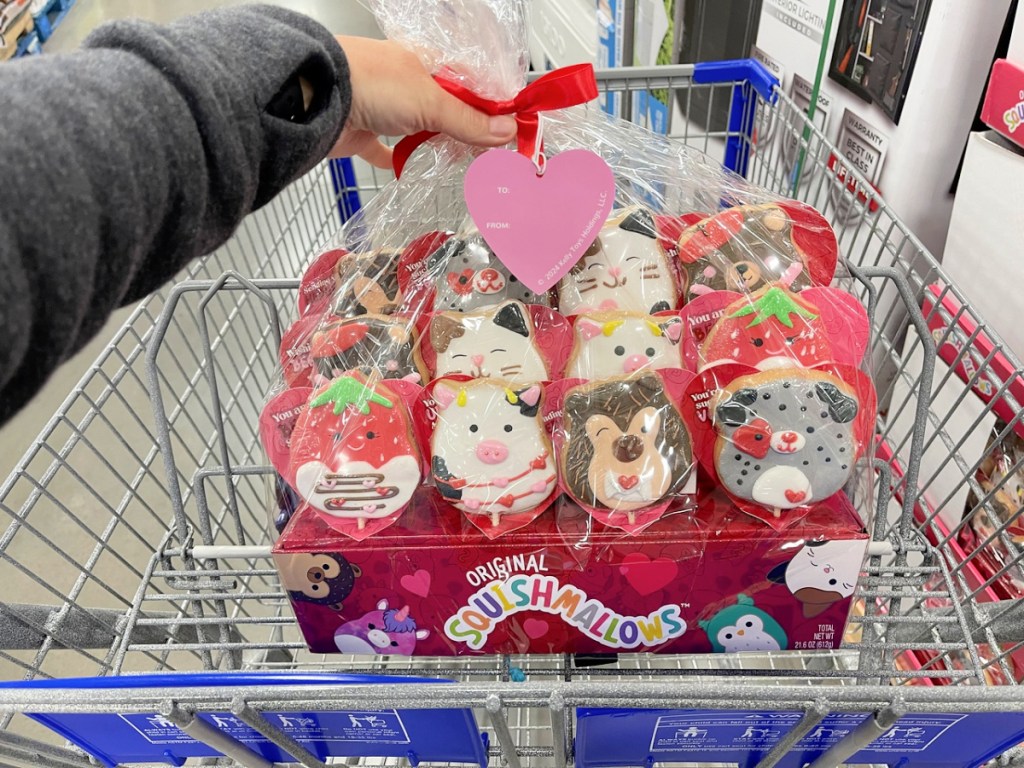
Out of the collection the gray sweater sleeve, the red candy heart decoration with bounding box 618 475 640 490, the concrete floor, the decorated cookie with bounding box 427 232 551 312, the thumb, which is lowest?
the concrete floor

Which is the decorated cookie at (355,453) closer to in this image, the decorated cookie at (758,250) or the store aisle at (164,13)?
the decorated cookie at (758,250)

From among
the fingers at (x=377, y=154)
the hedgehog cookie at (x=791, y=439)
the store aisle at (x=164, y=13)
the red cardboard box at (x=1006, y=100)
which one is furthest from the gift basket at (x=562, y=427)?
the store aisle at (x=164, y=13)

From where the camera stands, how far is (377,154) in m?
0.88

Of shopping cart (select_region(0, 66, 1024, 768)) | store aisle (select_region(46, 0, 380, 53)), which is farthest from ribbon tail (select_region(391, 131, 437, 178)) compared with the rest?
store aisle (select_region(46, 0, 380, 53))

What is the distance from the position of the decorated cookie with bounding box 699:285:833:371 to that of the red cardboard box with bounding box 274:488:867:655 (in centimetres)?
12

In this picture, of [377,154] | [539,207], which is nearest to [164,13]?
[377,154]

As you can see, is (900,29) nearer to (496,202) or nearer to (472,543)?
(496,202)

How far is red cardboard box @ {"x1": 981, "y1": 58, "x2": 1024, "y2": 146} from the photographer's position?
0.78 metres

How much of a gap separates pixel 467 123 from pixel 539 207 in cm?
11

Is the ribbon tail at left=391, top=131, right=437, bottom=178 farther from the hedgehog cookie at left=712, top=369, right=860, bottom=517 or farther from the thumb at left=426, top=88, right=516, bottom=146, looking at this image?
the hedgehog cookie at left=712, top=369, right=860, bottom=517

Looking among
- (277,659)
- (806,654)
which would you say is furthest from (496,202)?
(277,659)

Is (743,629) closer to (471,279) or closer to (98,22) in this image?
(471,279)

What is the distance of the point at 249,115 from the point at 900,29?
0.85 m

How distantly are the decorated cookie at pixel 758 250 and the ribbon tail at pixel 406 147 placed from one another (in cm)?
29
